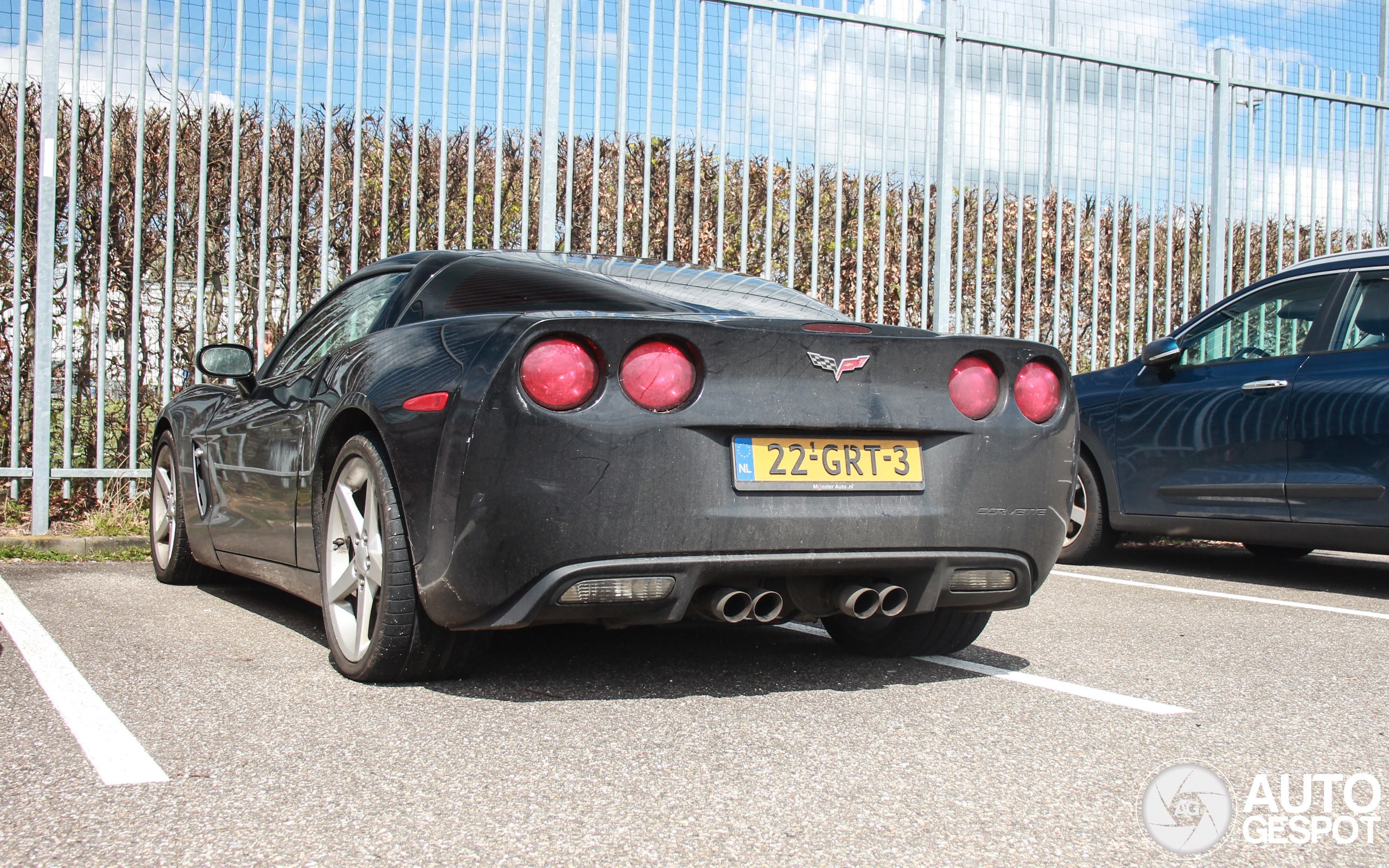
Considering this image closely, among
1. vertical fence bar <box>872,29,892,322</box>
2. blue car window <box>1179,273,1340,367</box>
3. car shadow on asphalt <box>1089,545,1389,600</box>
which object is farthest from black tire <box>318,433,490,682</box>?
vertical fence bar <box>872,29,892,322</box>

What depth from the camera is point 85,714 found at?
115 inches

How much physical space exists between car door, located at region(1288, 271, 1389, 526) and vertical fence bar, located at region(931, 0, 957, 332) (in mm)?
3141

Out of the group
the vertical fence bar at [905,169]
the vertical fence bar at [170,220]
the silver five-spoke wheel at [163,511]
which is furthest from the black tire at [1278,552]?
the vertical fence bar at [170,220]

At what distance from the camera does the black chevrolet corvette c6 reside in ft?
9.27

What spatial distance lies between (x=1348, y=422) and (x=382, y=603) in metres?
4.43

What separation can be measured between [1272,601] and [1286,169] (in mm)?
5965

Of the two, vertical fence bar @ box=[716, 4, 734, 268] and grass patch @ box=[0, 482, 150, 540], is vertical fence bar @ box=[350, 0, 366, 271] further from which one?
vertical fence bar @ box=[716, 4, 734, 268]

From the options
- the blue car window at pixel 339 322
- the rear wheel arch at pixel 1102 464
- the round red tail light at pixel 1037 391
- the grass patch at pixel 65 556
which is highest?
the blue car window at pixel 339 322

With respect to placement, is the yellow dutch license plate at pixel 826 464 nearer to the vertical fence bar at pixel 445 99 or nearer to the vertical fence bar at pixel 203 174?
the vertical fence bar at pixel 445 99

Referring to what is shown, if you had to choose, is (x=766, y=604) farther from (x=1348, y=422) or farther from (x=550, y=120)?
(x=550, y=120)

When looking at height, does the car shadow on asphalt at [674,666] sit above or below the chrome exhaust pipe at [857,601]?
below

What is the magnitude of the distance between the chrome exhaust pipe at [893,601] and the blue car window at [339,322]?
1.73 metres

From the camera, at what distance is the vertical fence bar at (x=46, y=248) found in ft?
21.6

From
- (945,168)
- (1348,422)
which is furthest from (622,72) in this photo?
(1348,422)
